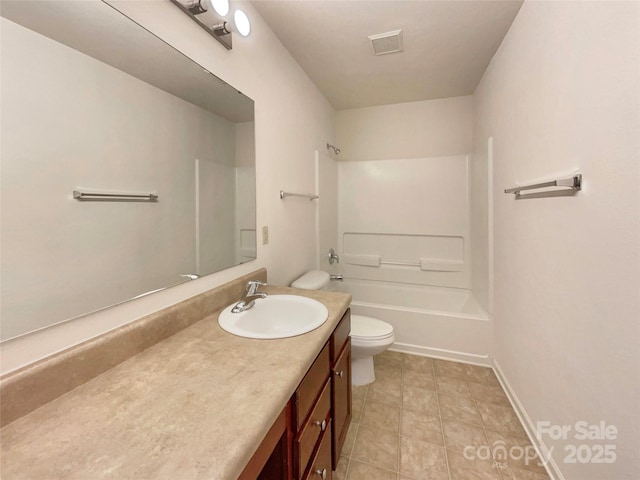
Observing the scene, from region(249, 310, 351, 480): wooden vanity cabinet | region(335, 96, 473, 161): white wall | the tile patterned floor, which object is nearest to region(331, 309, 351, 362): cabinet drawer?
region(249, 310, 351, 480): wooden vanity cabinet

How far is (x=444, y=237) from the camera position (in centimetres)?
284

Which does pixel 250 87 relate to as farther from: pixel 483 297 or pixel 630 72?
pixel 483 297

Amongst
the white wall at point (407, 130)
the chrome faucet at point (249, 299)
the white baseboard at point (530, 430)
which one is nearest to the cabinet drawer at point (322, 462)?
the chrome faucet at point (249, 299)

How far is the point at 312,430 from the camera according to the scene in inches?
35.1

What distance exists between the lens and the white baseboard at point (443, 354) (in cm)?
216

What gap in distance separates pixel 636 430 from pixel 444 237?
2.17m

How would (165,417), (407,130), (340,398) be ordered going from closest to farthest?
(165,417), (340,398), (407,130)

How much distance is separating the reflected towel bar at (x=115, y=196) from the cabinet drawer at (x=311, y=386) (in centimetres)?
79

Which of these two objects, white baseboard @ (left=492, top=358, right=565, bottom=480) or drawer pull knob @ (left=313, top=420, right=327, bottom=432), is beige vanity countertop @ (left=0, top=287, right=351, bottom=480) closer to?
drawer pull knob @ (left=313, top=420, right=327, bottom=432)

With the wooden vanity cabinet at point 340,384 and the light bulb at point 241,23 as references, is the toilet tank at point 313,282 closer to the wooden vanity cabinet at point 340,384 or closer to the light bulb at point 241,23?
the wooden vanity cabinet at point 340,384

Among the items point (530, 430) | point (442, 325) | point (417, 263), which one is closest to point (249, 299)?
point (530, 430)

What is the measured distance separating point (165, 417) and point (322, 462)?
70 centimetres

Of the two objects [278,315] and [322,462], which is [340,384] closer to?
[322,462]

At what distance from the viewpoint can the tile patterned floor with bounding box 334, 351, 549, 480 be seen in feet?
4.26
